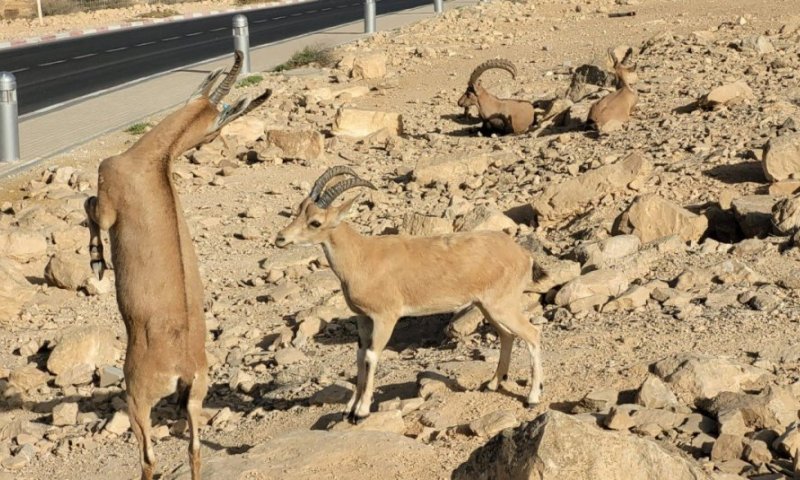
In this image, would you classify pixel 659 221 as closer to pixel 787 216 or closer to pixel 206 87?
pixel 787 216

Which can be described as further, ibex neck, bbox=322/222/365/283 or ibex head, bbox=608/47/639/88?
ibex head, bbox=608/47/639/88

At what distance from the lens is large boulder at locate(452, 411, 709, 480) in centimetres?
601

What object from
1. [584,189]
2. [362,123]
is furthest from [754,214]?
[362,123]

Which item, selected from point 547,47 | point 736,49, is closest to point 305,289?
point 736,49

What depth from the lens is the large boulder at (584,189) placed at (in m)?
14.0

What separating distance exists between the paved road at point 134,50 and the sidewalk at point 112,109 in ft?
2.39

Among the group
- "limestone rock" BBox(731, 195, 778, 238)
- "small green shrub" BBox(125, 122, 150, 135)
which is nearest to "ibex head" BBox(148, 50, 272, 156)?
"limestone rock" BBox(731, 195, 778, 238)

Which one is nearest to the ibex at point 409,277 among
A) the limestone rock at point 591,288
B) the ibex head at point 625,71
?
the limestone rock at point 591,288

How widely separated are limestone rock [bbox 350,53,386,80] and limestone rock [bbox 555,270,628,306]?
14.1m

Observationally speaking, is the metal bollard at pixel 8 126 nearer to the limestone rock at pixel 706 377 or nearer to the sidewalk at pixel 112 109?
the sidewalk at pixel 112 109

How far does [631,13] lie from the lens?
30.1m

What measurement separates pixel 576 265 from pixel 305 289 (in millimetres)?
2961

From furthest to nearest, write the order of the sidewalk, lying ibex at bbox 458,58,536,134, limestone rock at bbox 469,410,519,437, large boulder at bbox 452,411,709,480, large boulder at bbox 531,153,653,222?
lying ibex at bbox 458,58,536,134
the sidewalk
large boulder at bbox 531,153,653,222
limestone rock at bbox 469,410,519,437
large boulder at bbox 452,411,709,480

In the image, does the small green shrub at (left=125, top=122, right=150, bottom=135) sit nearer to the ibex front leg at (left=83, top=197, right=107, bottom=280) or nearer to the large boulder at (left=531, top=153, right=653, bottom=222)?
the large boulder at (left=531, top=153, right=653, bottom=222)
